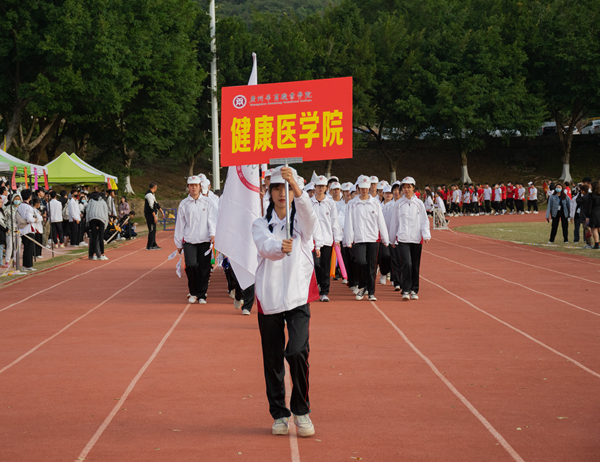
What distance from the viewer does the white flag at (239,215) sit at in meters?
8.65

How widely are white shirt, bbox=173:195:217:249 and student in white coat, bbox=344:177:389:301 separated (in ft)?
7.60

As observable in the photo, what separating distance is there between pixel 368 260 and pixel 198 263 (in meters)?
2.79

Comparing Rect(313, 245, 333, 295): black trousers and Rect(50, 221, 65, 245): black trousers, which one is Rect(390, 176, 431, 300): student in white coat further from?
Rect(50, 221, 65, 245): black trousers

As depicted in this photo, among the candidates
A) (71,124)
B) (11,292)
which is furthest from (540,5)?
(11,292)

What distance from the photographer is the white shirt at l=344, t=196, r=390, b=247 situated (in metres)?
11.4

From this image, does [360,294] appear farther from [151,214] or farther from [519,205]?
[519,205]

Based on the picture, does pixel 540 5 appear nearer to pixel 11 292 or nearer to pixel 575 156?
pixel 575 156

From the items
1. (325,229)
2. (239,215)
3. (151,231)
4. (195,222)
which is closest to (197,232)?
(195,222)

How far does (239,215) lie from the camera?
29.0 ft

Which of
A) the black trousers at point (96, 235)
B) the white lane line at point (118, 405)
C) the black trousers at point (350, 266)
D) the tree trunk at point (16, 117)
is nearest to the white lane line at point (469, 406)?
the white lane line at point (118, 405)

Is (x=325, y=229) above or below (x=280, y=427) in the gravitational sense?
above

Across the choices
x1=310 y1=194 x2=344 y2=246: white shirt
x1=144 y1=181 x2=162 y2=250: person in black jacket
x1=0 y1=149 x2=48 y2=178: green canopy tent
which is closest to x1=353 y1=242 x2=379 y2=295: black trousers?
x1=310 y1=194 x2=344 y2=246: white shirt

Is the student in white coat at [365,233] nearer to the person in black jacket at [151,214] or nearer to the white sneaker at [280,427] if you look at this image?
the white sneaker at [280,427]

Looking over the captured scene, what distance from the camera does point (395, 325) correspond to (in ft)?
29.7
